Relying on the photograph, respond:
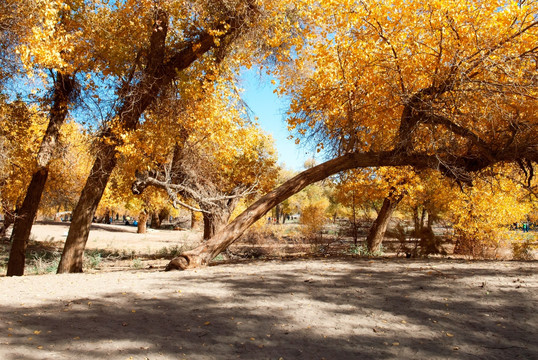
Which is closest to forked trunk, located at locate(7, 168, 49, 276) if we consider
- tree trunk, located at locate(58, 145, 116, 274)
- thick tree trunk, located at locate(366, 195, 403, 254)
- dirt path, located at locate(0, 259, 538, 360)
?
tree trunk, located at locate(58, 145, 116, 274)

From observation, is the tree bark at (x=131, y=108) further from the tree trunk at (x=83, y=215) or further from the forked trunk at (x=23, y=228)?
the forked trunk at (x=23, y=228)

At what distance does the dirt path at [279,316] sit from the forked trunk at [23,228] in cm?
446

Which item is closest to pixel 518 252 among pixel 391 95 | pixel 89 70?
pixel 391 95

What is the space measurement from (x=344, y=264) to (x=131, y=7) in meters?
7.14

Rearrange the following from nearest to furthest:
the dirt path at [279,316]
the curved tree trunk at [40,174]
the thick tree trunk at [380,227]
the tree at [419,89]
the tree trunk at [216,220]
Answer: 1. the dirt path at [279,316]
2. the tree at [419,89]
3. the curved tree trunk at [40,174]
4. the thick tree trunk at [380,227]
5. the tree trunk at [216,220]

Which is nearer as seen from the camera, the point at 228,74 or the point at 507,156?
the point at 507,156

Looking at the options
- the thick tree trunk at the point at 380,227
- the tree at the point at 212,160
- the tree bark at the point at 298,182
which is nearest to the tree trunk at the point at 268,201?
the tree bark at the point at 298,182

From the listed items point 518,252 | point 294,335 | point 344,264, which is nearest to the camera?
point 294,335

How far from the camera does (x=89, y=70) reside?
32.1 ft

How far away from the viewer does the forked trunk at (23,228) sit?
32.0 feet

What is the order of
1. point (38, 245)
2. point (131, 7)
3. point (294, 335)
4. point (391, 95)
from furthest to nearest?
1. point (38, 245)
2. point (131, 7)
3. point (391, 95)
4. point (294, 335)

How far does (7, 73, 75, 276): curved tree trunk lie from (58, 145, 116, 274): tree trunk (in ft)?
5.26

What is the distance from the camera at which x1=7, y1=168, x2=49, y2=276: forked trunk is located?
9.77m

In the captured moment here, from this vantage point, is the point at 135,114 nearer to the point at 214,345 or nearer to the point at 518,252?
the point at 214,345
